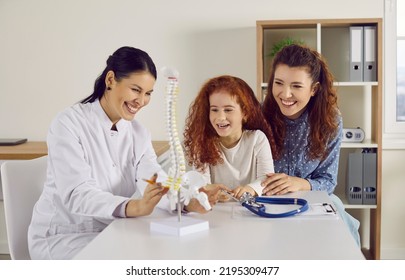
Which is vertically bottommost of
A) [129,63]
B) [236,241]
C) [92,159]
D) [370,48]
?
[236,241]

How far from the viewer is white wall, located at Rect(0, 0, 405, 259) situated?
10.4ft

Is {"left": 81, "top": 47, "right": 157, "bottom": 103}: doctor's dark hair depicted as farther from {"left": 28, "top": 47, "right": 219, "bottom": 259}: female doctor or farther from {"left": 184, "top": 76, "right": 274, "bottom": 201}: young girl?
{"left": 184, "top": 76, "right": 274, "bottom": 201}: young girl

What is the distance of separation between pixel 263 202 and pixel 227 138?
33cm

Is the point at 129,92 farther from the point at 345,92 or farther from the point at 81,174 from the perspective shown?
the point at 345,92

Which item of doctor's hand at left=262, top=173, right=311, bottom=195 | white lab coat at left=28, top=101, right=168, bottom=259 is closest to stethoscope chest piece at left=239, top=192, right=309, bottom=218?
doctor's hand at left=262, top=173, right=311, bottom=195

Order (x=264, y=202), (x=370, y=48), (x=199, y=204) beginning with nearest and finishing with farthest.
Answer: (x=199, y=204)
(x=264, y=202)
(x=370, y=48)

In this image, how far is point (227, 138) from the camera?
5.99ft

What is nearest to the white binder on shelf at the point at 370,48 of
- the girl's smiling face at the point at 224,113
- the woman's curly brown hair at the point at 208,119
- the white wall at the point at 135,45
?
the white wall at the point at 135,45

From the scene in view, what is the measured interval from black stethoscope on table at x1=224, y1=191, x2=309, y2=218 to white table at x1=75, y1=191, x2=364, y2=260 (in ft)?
0.05

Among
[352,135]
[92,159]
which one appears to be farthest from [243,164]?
[352,135]

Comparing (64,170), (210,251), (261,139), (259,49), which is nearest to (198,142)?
(261,139)

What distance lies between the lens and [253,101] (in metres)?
1.83

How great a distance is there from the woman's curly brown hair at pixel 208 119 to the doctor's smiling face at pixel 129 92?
232 mm

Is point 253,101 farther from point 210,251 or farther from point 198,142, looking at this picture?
point 210,251
